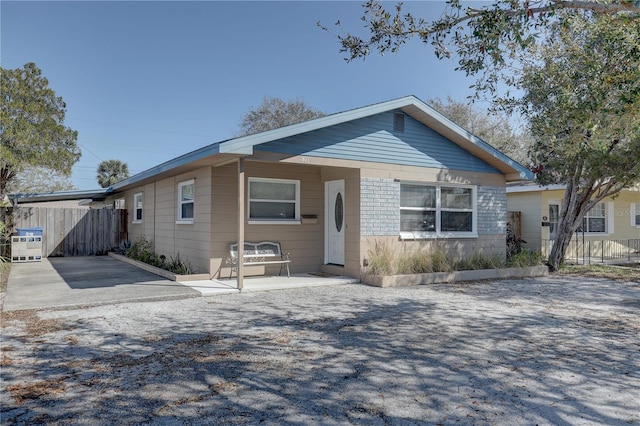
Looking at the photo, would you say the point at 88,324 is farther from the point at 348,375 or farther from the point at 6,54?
the point at 6,54

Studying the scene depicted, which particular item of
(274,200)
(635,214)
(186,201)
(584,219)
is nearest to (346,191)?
(274,200)

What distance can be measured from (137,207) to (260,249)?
27.5 ft

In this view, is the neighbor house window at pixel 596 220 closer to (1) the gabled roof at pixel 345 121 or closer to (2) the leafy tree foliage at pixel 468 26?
(1) the gabled roof at pixel 345 121

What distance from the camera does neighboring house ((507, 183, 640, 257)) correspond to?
51.4 feet

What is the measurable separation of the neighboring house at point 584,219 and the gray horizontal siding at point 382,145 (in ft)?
15.9

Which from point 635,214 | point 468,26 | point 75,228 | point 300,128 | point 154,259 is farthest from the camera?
point 635,214

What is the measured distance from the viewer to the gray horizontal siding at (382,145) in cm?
917

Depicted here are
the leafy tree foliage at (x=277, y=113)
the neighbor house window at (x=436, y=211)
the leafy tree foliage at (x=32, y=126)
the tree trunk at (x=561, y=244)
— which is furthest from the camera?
the leafy tree foliage at (x=277, y=113)

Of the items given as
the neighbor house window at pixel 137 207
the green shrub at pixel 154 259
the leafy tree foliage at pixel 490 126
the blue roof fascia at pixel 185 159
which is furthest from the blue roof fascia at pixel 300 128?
the leafy tree foliage at pixel 490 126

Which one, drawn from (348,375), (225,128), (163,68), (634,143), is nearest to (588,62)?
(634,143)

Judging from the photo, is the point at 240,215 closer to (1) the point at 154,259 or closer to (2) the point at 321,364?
(2) the point at 321,364

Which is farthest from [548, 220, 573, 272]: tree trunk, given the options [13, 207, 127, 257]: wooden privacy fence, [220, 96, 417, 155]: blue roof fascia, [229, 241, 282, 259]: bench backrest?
[13, 207, 127, 257]: wooden privacy fence

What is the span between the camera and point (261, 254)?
32.4 ft

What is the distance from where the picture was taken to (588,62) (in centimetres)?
826
